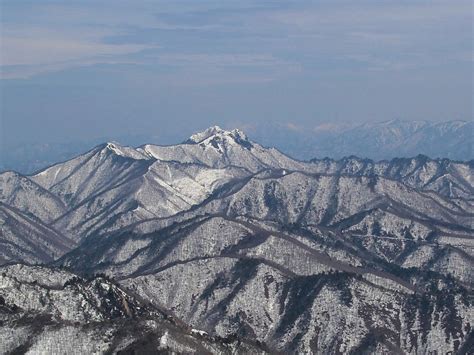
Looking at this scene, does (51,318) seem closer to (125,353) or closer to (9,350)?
(9,350)

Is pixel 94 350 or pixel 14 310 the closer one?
pixel 94 350

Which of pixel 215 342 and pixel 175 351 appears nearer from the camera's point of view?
pixel 175 351

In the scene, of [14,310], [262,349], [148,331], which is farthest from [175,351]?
[14,310]

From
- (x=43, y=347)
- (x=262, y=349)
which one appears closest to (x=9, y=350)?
(x=43, y=347)

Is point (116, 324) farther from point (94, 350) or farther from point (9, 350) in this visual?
point (9, 350)

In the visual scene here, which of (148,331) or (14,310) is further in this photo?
(14,310)

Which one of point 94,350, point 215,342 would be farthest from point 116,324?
point 215,342

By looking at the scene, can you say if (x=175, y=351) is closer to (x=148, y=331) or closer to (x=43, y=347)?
(x=148, y=331)
